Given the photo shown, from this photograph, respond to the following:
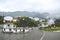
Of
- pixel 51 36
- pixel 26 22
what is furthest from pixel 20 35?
pixel 51 36

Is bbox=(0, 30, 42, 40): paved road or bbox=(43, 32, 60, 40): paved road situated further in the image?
bbox=(0, 30, 42, 40): paved road

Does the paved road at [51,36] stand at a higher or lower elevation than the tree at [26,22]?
lower

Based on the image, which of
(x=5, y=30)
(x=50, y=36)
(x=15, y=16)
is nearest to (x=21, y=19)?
(x=15, y=16)

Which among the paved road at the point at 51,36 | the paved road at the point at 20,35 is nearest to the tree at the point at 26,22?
the paved road at the point at 20,35

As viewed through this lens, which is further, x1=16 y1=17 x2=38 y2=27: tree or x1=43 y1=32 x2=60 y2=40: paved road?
x1=16 y1=17 x2=38 y2=27: tree

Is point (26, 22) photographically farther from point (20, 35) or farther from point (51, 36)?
point (51, 36)

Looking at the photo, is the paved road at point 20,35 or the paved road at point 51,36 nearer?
the paved road at point 51,36

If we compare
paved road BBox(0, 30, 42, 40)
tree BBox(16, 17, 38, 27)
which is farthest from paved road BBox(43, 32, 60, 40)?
tree BBox(16, 17, 38, 27)

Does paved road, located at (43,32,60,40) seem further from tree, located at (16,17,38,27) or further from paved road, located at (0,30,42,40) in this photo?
tree, located at (16,17,38,27)

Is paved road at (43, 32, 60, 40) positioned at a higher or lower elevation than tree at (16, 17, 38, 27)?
lower

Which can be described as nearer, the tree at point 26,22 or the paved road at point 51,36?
the paved road at point 51,36

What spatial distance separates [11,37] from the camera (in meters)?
3.51

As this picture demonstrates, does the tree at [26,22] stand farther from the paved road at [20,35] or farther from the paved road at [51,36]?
the paved road at [51,36]

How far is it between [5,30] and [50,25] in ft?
2.88
